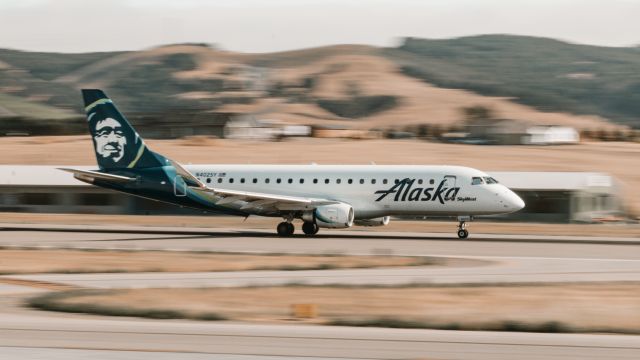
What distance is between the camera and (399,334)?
733 inches

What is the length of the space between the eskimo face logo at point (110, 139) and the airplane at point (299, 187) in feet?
0.17

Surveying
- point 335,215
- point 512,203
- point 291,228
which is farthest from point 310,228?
point 512,203

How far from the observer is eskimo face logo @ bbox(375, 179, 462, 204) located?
152 ft

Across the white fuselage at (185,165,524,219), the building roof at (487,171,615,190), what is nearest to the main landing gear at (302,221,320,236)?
the white fuselage at (185,165,524,219)

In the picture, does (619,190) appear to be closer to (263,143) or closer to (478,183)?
(478,183)

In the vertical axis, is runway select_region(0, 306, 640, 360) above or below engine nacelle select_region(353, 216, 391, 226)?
above

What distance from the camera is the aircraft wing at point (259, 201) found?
47.6 meters

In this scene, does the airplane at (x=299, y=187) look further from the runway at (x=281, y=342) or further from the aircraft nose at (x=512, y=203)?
the runway at (x=281, y=342)

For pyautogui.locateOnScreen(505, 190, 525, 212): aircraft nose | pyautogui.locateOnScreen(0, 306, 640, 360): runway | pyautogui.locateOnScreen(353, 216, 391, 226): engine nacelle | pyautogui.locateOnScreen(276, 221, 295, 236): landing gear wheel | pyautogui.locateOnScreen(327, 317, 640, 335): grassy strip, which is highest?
pyautogui.locateOnScreen(505, 190, 525, 212): aircraft nose

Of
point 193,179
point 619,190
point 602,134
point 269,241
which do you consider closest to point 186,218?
point 193,179

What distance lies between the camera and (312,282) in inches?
1094

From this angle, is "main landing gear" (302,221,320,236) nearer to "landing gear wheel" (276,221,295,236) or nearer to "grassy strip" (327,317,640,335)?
"landing gear wheel" (276,221,295,236)

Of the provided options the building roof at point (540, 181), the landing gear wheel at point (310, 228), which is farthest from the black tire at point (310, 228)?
the building roof at point (540, 181)

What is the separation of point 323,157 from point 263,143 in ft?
60.4
